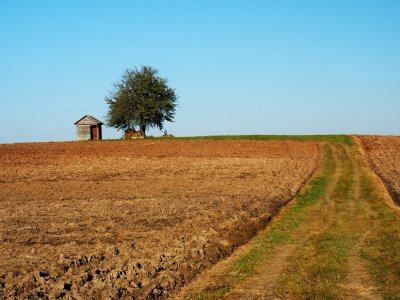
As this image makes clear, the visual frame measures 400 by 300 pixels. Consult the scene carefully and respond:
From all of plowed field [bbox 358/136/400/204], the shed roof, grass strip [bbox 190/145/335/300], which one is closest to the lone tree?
the shed roof

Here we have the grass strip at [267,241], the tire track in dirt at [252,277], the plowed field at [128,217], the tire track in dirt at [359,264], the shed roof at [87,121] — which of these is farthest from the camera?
the shed roof at [87,121]

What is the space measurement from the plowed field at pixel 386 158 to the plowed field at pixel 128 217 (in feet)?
17.6

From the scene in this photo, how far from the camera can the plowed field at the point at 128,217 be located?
1276cm

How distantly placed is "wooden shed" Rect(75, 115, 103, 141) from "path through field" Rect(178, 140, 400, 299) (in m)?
67.6

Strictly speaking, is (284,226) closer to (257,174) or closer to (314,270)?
(314,270)

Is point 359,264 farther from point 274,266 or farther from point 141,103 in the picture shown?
point 141,103

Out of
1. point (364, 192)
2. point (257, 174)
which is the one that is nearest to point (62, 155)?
point (257, 174)

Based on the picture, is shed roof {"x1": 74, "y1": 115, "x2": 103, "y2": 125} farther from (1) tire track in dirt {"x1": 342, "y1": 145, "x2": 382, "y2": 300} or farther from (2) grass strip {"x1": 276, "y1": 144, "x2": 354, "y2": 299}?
(2) grass strip {"x1": 276, "y1": 144, "x2": 354, "y2": 299}

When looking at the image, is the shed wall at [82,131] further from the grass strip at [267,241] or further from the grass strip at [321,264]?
the grass strip at [321,264]

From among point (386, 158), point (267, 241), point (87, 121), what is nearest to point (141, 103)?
point (87, 121)

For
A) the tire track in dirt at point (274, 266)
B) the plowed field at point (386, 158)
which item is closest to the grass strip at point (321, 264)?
the tire track in dirt at point (274, 266)

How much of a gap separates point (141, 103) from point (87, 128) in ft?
34.2

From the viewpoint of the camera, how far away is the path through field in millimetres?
11805

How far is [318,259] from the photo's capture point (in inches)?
573
